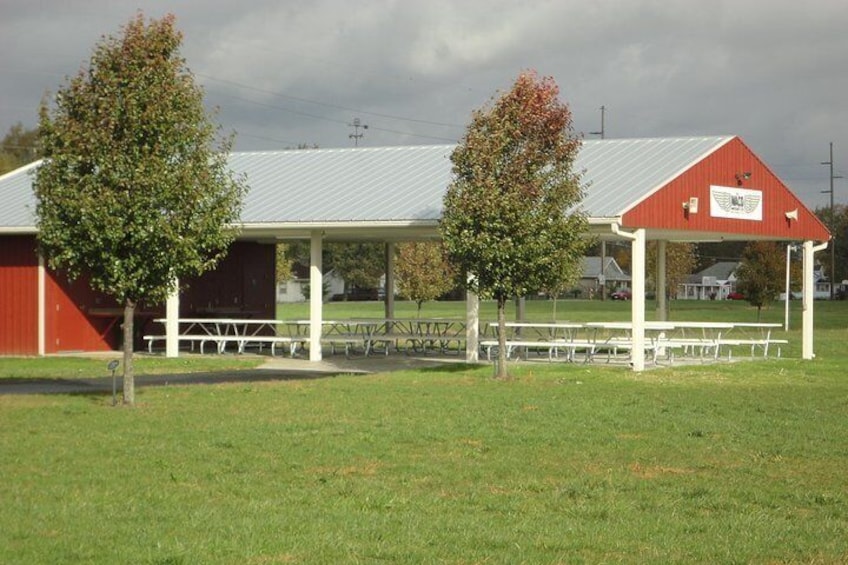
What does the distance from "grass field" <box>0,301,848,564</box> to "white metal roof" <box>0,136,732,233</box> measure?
7444mm

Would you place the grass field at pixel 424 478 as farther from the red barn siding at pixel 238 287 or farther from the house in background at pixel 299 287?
the house in background at pixel 299 287

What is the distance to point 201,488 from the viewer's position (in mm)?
10422

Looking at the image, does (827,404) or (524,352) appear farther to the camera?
(524,352)

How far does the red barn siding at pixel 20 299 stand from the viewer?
2833cm

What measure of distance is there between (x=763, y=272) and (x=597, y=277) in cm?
6334

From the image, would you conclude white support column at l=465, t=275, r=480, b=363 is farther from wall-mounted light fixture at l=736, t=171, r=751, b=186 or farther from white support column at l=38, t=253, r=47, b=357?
white support column at l=38, t=253, r=47, b=357

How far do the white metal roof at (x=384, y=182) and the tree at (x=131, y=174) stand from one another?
7454 mm

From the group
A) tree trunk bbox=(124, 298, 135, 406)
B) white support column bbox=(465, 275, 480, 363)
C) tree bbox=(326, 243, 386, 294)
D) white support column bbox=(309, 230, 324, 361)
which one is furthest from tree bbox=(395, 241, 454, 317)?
tree bbox=(326, 243, 386, 294)

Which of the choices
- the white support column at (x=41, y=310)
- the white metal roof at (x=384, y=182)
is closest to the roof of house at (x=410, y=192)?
the white metal roof at (x=384, y=182)

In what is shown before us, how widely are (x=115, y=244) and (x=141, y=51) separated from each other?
100 inches

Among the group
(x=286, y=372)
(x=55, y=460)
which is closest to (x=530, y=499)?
(x=55, y=460)

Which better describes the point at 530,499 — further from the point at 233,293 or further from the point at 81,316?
the point at 233,293

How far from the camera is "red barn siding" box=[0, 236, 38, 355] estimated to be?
2833cm

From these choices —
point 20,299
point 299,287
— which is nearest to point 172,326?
point 20,299
